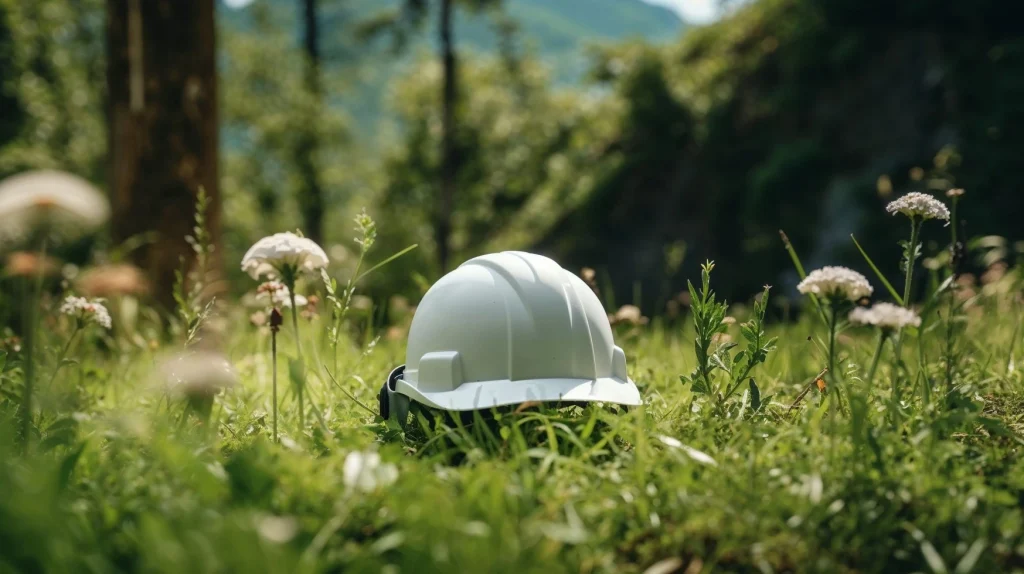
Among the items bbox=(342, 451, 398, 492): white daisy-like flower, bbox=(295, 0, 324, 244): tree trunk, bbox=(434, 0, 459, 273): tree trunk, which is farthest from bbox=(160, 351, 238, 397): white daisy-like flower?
bbox=(295, 0, 324, 244): tree trunk

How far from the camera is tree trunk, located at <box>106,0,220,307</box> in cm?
462

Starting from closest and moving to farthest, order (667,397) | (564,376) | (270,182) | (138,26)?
(564,376) < (667,397) < (138,26) < (270,182)

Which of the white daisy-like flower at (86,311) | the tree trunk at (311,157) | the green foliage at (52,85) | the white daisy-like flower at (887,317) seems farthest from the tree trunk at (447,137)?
the white daisy-like flower at (887,317)

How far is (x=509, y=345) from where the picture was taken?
7.00 ft

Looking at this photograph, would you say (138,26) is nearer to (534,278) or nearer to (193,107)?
(193,107)

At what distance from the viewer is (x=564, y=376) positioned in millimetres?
2191

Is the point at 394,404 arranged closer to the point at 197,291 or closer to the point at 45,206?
the point at 197,291

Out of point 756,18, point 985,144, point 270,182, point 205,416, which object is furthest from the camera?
point 270,182

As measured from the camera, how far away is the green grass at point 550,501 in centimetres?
130

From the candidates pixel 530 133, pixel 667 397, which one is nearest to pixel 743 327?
pixel 667 397

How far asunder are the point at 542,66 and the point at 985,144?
15174mm

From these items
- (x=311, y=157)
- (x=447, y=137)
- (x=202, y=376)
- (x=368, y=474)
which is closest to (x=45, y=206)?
(x=202, y=376)

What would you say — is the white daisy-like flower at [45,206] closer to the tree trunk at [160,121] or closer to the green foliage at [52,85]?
the tree trunk at [160,121]

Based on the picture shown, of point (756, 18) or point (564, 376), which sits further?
point (756, 18)
